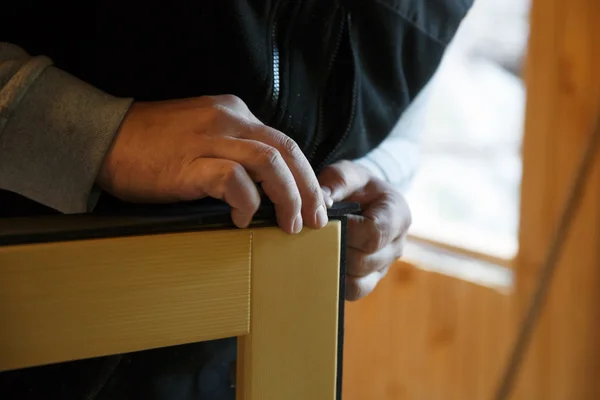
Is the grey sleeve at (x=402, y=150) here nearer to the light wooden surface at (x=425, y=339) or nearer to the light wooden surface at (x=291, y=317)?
the light wooden surface at (x=291, y=317)

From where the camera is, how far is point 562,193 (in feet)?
4.14

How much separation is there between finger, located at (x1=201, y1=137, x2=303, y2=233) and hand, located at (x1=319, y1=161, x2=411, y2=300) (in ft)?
0.46

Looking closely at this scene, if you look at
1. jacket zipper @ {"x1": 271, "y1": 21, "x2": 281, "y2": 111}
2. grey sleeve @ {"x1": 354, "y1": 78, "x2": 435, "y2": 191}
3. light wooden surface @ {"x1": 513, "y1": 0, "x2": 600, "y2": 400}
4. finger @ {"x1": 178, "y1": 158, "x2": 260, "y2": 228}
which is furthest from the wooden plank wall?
finger @ {"x1": 178, "y1": 158, "x2": 260, "y2": 228}

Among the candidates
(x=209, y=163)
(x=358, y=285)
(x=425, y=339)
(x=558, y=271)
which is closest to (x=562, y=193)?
(x=558, y=271)

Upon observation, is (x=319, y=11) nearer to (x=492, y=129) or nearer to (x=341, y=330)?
(x=341, y=330)

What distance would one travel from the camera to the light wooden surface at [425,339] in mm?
1462

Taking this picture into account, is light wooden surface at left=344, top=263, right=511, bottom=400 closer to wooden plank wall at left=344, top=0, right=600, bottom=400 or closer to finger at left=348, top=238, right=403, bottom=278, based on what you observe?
wooden plank wall at left=344, top=0, right=600, bottom=400

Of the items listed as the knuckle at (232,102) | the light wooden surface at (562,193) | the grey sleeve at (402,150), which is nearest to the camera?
the knuckle at (232,102)

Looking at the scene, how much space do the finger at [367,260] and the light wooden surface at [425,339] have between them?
2.82ft

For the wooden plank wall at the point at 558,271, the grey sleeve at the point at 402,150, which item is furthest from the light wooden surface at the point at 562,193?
the grey sleeve at the point at 402,150

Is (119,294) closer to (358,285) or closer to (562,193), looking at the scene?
(358,285)

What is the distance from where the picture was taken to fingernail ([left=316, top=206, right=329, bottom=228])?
431mm

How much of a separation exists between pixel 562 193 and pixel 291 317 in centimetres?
99

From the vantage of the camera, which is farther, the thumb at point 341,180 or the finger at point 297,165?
the thumb at point 341,180
